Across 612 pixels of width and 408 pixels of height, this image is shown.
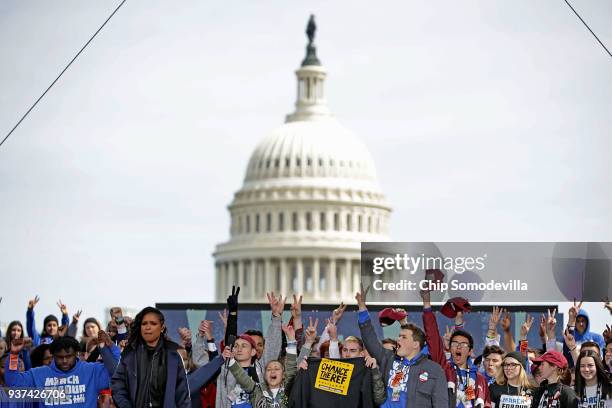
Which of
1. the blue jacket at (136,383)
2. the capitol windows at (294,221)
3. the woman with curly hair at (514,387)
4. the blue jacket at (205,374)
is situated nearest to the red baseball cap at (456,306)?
the woman with curly hair at (514,387)

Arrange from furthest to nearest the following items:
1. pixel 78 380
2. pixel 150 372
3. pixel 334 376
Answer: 1. pixel 334 376
2. pixel 78 380
3. pixel 150 372

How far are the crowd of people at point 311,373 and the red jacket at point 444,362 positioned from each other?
0.04 ft

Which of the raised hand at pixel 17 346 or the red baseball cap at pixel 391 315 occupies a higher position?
the red baseball cap at pixel 391 315

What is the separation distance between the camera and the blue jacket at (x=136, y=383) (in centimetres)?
1412

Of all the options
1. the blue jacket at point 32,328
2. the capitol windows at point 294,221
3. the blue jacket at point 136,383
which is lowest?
the blue jacket at point 136,383

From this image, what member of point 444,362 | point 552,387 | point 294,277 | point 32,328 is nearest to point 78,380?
point 444,362

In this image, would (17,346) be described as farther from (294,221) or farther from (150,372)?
(294,221)

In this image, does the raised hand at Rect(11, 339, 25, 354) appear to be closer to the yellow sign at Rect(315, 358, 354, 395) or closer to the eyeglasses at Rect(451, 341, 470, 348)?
the yellow sign at Rect(315, 358, 354, 395)

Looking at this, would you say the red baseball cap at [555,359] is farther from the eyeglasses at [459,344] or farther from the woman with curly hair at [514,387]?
the eyeglasses at [459,344]

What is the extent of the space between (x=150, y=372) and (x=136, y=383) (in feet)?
0.49

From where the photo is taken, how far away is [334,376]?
51.2ft

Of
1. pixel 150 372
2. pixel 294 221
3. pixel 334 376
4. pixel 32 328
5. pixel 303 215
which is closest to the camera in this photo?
pixel 150 372

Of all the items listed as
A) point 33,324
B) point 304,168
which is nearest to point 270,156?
point 304,168

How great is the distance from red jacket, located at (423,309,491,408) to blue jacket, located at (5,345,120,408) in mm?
2930
